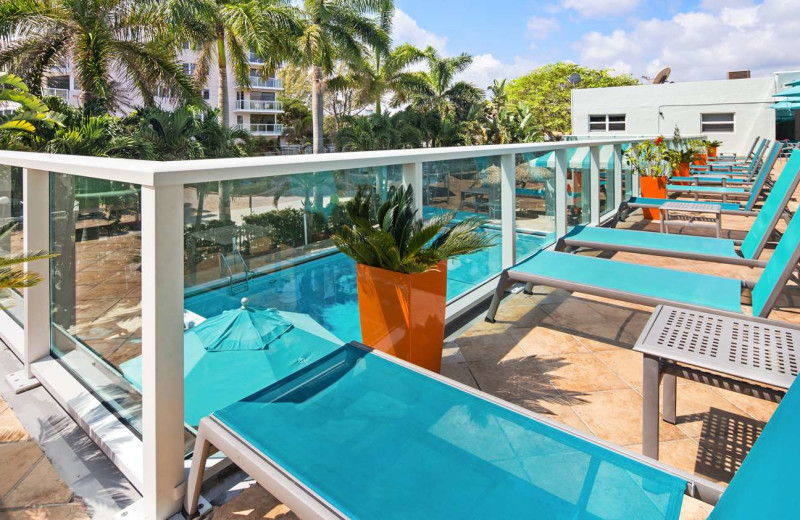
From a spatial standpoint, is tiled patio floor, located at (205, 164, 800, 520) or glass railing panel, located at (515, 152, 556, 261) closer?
tiled patio floor, located at (205, 164, 800, 520)

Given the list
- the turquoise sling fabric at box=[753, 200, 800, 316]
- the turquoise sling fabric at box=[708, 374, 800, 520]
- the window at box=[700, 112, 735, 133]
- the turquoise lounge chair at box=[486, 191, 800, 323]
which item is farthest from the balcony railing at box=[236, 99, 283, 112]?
the turquoise sling fabric at box=[708, 374, 800, 520]

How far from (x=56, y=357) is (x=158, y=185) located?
6.47 feet

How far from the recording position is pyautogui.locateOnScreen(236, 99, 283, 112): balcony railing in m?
52.1

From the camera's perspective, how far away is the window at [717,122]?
24656mm

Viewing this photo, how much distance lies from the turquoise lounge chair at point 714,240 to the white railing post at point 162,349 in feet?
12.7

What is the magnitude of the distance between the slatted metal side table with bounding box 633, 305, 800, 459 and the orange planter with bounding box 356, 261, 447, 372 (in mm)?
1130

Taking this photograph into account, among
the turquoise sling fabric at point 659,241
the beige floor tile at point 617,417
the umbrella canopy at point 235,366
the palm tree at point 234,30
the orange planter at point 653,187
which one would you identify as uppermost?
the palm tree at point 234,30

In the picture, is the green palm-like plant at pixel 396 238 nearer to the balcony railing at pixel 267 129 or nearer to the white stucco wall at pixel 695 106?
the white stucco wall at pixel 695 106

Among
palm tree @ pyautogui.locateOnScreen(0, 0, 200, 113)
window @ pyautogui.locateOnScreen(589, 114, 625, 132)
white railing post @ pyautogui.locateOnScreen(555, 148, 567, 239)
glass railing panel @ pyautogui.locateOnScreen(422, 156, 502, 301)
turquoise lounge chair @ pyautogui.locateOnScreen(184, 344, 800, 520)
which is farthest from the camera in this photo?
window @ pyautogui.locateOnScreen(589, 114, 625, 132)

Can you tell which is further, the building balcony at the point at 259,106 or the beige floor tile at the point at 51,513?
the building balcony at the point at 259,106

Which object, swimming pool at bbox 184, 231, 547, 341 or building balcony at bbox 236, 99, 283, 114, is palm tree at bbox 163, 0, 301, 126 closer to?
swimming pool at bbox 184, 231, 547, 341

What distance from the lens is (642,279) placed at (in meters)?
3.51

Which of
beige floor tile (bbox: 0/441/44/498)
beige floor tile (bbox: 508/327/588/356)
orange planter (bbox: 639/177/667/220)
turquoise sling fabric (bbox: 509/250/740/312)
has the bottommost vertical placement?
beige floor tile (bbox: 0/441/44/498)

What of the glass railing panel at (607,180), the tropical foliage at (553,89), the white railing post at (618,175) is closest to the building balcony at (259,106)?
the tropical foliage at (553,89)
